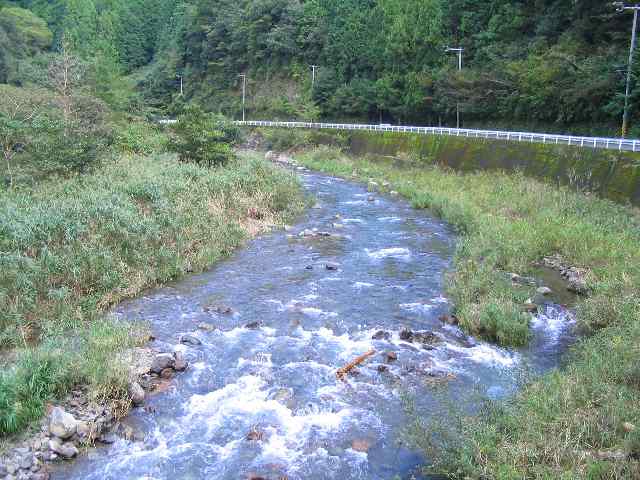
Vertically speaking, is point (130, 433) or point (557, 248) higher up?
point (557, 248)

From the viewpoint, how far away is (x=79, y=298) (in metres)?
12.3

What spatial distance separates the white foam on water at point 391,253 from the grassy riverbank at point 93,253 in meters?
4.62

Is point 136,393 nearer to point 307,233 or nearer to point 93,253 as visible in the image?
point 93,253

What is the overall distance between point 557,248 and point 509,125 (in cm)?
2634

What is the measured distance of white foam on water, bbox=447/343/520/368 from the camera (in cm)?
1014

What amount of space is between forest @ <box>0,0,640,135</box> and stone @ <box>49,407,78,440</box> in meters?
28.1

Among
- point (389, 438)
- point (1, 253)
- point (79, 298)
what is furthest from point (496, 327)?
point (1, 253)

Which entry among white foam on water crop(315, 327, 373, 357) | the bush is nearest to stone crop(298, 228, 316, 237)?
the bush

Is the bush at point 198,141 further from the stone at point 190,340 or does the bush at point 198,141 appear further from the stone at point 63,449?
the stone at point 63,449

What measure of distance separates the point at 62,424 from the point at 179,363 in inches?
100

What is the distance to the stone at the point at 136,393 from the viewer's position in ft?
28.7

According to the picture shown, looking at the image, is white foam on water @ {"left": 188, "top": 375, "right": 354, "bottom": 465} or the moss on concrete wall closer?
white foam on water @ {"left": 188, "top": 375, "right": 354, "bottom": 465}

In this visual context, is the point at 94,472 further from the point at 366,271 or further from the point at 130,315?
the point at 366,271

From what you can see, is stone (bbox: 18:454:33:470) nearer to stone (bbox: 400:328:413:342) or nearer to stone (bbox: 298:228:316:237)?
stone (bbox: 400:328:413:342)
